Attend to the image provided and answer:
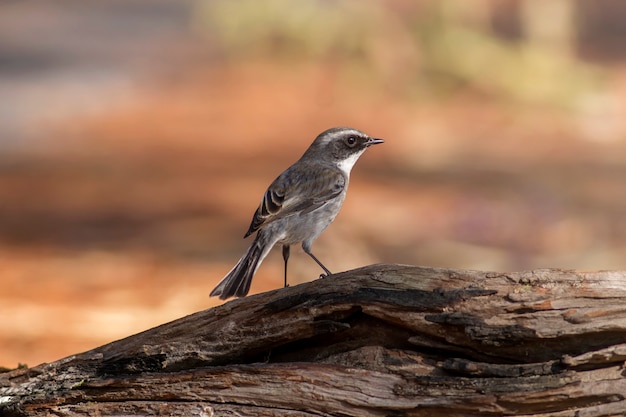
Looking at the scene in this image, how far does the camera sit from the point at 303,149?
13078 mm

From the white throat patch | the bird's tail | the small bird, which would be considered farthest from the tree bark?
the white throat patch

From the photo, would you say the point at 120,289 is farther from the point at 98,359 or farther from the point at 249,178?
the point at 98,359

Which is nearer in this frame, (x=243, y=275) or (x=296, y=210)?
(x=243, y=275)

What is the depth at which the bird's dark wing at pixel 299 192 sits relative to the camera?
6281mm

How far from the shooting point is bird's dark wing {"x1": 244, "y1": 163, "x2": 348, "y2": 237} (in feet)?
20.6

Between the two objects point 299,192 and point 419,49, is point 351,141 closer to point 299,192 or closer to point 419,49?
point 299,192

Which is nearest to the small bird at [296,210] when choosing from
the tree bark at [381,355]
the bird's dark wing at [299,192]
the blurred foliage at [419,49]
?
the bird's dark wing at [299,192]

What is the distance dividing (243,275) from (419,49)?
919 cm

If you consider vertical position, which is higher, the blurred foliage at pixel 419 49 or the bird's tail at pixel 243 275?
the blurred foliage at pixel 419 49

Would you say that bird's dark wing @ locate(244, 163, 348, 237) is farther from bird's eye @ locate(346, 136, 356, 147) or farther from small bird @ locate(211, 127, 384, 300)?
bird's eye @ locate(346, 136, 356, 147)

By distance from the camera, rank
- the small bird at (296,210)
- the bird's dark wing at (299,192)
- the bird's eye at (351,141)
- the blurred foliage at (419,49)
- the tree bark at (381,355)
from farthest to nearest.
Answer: the blurred foliage at (419,49) < the bird's eye at (351,141) < the bird's dark wing at (299,192) < the small bird at (296,210) < the tree bark at (381,355)

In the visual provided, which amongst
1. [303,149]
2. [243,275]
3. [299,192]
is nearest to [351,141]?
[299,192]

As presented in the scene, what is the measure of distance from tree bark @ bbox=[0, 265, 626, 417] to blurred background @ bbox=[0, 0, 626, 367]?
3287 mm

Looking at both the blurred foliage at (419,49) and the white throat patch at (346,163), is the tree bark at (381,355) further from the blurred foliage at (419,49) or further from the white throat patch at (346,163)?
the blurred foliage at (419,49)
